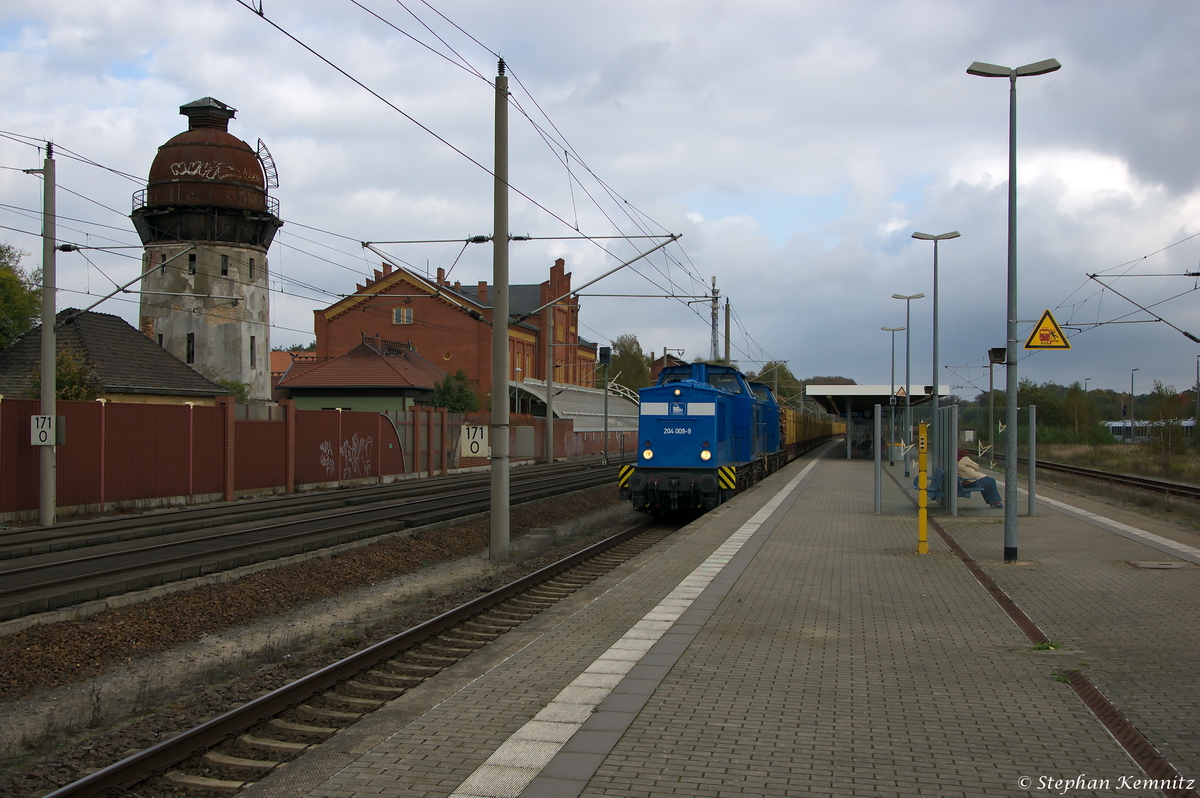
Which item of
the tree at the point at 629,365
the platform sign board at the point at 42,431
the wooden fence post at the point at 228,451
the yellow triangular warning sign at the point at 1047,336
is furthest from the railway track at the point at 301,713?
the tree at the point at 629,365

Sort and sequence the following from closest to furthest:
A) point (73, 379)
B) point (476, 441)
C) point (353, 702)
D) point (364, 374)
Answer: point (353, 702) < point (476, 441) < point (73, 379) < point (364, 374)

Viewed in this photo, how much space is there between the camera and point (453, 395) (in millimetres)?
52500

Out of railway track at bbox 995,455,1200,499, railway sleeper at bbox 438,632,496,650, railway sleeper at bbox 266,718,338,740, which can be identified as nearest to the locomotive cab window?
railway track at bbox 995,455,1200,499

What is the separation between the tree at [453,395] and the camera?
52344 millimetres

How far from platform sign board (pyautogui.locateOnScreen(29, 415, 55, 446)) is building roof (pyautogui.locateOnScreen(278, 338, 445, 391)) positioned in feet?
111

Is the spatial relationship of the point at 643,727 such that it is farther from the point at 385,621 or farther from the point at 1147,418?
the point at 1147,418

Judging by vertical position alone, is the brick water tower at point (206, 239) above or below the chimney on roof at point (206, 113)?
below

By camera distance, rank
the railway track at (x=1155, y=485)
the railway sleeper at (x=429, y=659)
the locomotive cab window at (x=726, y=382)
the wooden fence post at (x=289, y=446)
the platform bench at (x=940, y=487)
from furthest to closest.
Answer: the wooden fence post at (x=289, y=446) → the railway track at (x=1155, y=485) → the locomotive cab window at (x=726, y=382) → the platform bench at (x=940, y=487) → the railway sleeper at (x=429, y=659)

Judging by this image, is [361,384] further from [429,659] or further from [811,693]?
[811,693]

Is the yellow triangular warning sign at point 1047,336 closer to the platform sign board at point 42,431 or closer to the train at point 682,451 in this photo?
the train at point 682,451

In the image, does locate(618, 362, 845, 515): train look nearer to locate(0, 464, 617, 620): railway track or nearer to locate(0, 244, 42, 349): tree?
locate(0, 464, 617, 620): railway track

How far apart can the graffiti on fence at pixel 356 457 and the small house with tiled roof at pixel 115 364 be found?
500cm

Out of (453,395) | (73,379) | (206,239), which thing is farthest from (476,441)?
(453,395)

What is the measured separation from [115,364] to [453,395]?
23084 millimetres
